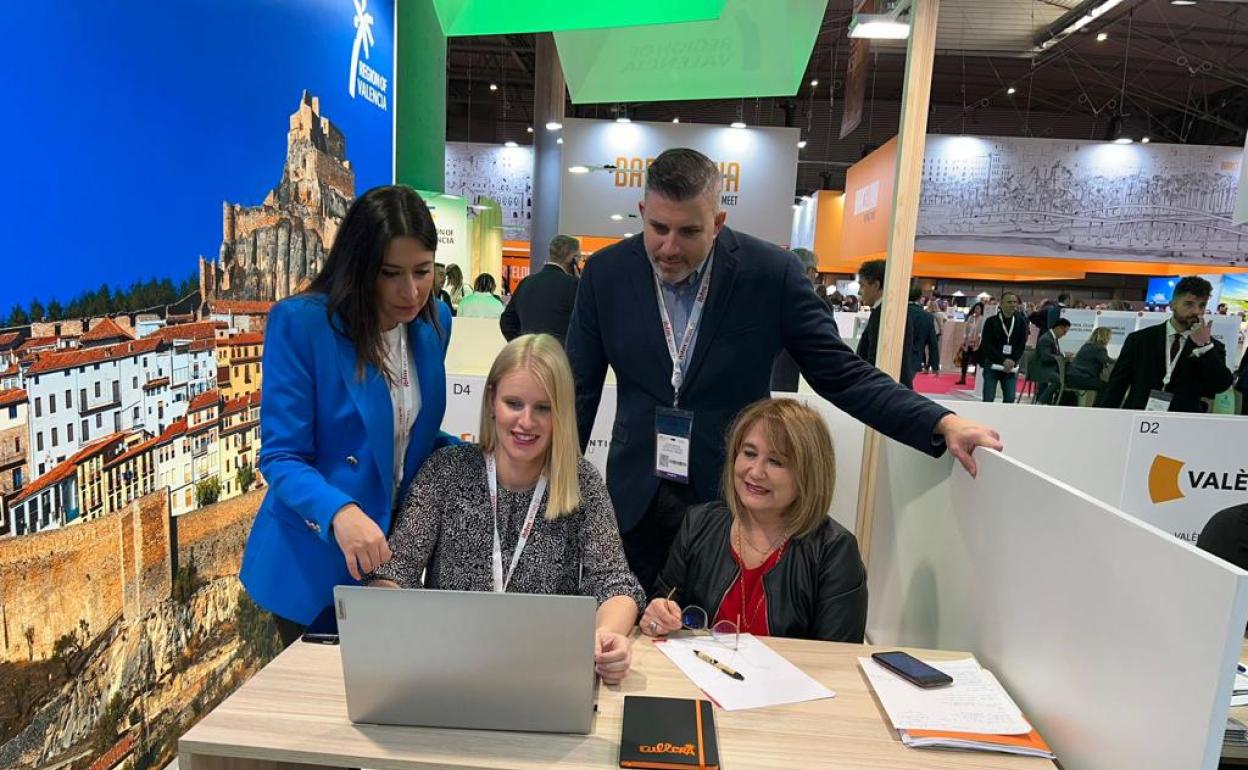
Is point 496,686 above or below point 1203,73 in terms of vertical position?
below

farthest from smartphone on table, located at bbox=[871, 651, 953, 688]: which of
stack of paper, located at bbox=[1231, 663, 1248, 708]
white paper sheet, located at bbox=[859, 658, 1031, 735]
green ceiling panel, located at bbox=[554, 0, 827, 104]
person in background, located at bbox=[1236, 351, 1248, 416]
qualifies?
person in background, located at bbox=[1236, 351, 1248, 416]

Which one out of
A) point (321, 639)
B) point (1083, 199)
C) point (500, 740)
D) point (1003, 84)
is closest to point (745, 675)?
point (500, 740)

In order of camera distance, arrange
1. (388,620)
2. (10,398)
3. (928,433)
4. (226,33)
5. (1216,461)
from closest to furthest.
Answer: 1. (388,620)
2. (10,398)
3. (928,433)
4. (226,33)
5. (1216,461)

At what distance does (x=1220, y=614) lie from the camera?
37.5 inches

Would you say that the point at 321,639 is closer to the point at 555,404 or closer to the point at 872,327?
the point at 555,404

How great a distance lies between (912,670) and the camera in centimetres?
147

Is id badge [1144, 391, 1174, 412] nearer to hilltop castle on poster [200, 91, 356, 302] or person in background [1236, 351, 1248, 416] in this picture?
person in background [1236, 351, 1248, 416]

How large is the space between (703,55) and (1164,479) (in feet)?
8.16

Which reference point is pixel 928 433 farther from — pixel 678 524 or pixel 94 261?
pixel 94 261

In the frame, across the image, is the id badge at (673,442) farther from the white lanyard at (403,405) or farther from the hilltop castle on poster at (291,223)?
the hilltop castle on poster at (291,223)

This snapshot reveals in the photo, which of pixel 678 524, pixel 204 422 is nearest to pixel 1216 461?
pixel 678 524

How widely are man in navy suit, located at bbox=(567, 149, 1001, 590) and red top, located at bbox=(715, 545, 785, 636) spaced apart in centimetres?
29

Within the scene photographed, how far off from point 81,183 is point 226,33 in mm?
741

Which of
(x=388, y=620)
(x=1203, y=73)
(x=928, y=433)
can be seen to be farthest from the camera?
(x=1203, y=73)
